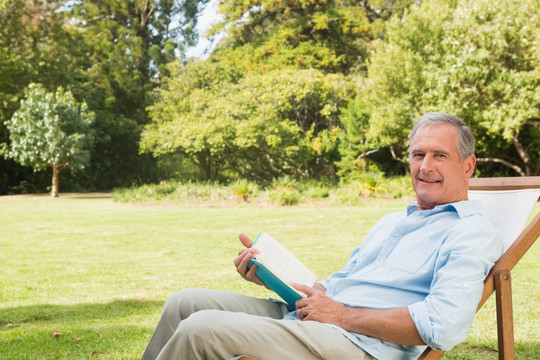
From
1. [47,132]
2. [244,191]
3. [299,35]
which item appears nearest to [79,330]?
[244,191]

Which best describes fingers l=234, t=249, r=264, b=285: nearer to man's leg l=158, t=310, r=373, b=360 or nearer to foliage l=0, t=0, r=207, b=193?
man's leg l=158, t=310, r=373, b=360

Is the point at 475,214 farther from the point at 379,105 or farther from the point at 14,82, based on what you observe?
the point at 14,82

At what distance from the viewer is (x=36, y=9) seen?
940 inches

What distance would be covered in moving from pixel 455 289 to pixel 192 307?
1.07m

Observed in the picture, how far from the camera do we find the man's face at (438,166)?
2352 millimetres

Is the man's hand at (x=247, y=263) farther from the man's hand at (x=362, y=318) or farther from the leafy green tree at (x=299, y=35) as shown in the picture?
the leafy green tree at (x=299, y=35)

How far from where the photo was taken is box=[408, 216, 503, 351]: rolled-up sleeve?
6.35 ft

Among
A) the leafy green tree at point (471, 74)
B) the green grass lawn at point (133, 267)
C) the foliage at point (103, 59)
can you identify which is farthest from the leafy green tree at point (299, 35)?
the green grass lawn at point (133, 267)

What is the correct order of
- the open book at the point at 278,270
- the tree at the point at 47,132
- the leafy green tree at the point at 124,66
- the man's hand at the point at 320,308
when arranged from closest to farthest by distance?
the man's hand at the point at 320,308 → the open book at the point at 278,270 → the tree at the point at 47,132 → the leafy green tree at the point at 124,66

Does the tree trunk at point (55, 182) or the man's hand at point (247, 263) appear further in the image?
the tree trunk at point (55, 182)

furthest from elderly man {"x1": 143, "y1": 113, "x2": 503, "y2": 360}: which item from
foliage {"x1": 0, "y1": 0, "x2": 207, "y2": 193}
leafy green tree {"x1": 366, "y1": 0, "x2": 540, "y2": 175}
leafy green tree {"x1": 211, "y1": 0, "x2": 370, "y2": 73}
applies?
foliage {"x1": 0, "y1": 0, "x2": 207, "y2": 193}

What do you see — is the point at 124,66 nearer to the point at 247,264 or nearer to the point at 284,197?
the point at 284,197

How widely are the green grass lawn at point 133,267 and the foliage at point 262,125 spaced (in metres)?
6.59

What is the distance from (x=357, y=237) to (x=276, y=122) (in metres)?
12.0
